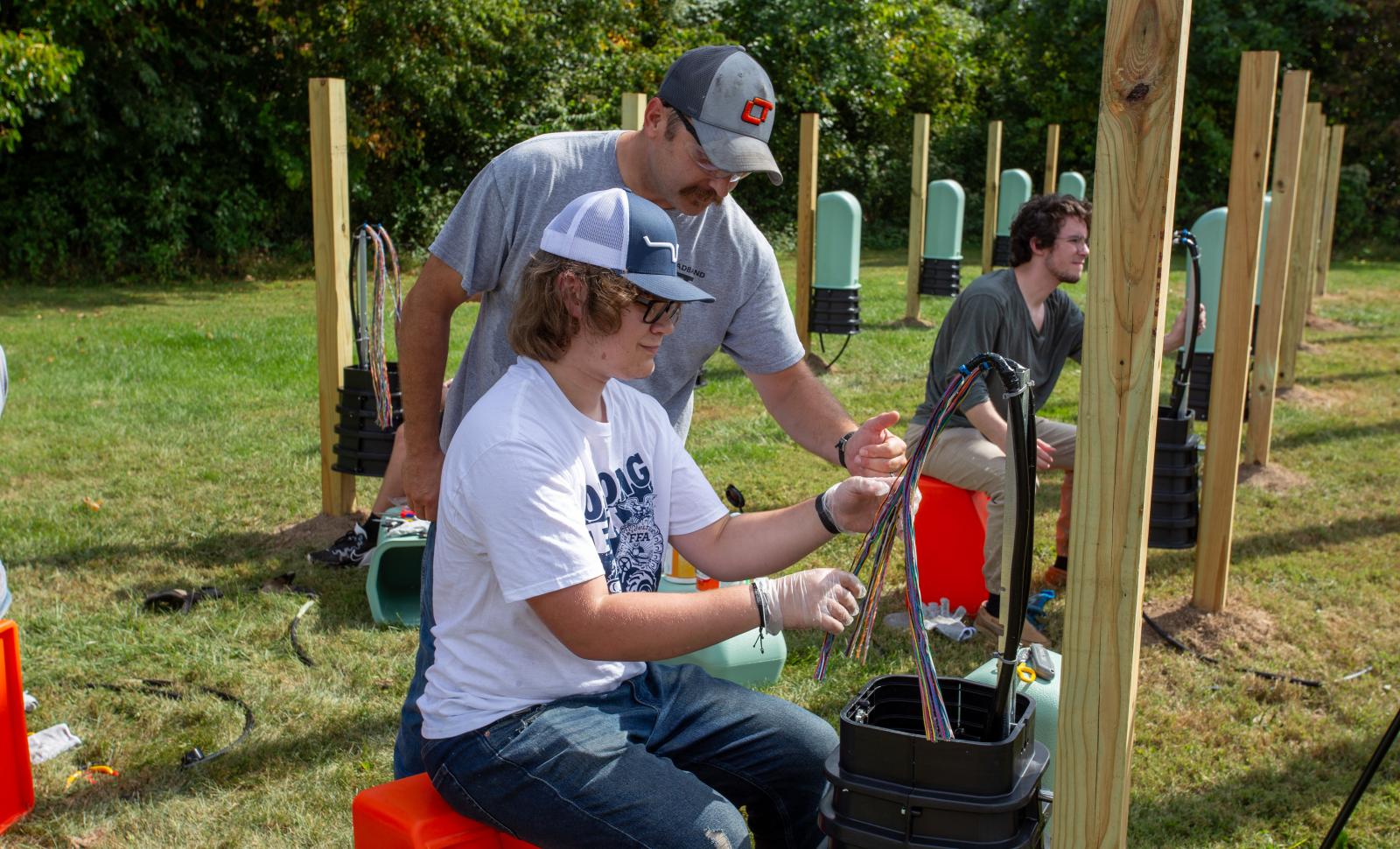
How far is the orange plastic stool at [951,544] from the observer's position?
15.6ft

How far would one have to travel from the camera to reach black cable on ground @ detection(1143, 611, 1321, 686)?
4.14m

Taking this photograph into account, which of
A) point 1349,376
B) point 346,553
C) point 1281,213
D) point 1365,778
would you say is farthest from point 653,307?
point 1349,376

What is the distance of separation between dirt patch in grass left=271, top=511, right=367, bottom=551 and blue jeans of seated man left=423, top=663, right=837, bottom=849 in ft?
11.7

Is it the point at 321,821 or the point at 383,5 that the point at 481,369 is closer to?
the point at 321,821

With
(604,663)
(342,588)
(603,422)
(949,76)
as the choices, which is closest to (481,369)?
(603,422)

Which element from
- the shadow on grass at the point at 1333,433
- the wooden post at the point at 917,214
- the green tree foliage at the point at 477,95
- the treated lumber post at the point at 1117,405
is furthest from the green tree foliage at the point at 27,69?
the treated lumber post at the point at 1117,405

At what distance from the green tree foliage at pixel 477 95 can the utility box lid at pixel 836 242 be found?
332 inches

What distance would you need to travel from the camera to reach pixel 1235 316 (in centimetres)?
448

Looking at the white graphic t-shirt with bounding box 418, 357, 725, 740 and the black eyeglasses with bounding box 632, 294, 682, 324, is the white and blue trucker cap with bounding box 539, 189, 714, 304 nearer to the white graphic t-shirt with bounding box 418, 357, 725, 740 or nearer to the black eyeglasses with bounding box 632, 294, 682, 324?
the black eyeglasses with bounding box 632, 294, 682, 324

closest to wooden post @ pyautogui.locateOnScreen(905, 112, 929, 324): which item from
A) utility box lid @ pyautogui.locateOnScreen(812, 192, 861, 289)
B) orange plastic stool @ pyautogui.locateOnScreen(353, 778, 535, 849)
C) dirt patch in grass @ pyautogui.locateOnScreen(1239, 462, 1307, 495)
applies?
utility box lid @ pyautogui.locateOnScreen(812, 192, 861, 289)

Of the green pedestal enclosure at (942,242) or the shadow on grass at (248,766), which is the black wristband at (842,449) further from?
the green pedestal enclosure at (942,242)

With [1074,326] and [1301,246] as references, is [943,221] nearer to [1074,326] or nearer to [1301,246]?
[1301,246]

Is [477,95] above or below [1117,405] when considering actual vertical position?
above

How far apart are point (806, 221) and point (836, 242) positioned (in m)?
0.49
